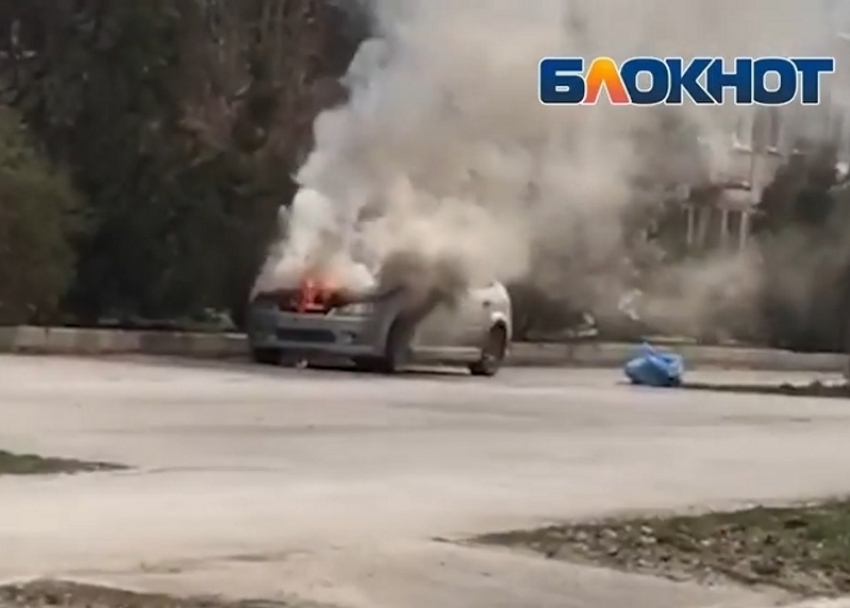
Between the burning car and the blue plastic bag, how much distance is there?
387 centimetres

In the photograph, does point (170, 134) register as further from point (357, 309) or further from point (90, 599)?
point (90, 599)

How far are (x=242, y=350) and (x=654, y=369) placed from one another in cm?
580

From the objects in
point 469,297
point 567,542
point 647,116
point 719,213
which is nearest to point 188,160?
point 469,297

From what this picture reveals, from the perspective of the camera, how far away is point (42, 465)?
13555 mm

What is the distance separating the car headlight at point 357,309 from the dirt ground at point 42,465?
400 inches

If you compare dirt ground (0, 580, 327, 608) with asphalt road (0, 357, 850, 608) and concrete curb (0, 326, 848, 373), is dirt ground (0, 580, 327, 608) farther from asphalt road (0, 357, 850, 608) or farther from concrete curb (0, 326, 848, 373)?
concrete curb (0, 326, 848, 373)

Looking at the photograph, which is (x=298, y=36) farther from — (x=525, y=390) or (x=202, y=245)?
(x=525, y=390)

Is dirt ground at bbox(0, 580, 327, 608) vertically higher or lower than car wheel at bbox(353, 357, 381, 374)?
lower

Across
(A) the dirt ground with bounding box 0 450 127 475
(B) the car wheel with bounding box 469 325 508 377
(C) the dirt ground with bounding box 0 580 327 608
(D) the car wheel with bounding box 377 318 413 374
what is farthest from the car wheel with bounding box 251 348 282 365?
(C) the dirt ground with bounding box 0 580 327 608

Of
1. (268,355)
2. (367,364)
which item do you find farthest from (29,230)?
(367,364)

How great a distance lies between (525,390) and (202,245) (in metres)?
6.79

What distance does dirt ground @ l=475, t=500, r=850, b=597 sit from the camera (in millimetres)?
11133

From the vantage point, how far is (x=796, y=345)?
3447 cm

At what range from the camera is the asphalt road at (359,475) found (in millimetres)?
10320
